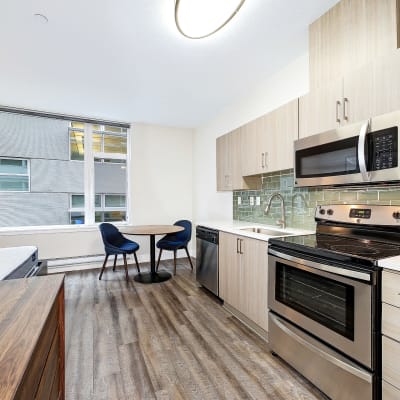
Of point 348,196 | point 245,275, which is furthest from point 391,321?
point 245,275

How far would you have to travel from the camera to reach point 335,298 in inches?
57.6

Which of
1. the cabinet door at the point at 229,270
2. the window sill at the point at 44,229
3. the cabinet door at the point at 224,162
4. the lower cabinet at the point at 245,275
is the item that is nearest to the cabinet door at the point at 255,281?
the lower cabinet at the point at 245,275

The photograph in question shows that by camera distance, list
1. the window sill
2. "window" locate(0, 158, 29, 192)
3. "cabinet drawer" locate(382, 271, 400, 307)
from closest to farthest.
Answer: "cabinet drawer" locate(382, 271, 400, 307)
the window sill
"window" locate(0, 158, 29, 192)

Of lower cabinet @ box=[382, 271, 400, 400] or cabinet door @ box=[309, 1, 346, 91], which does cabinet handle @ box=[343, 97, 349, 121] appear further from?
lower cabinet @ box=[382, 271, 400, 400]

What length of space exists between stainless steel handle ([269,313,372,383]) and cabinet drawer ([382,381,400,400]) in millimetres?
61

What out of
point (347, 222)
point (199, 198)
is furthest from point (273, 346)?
point (199, 198)

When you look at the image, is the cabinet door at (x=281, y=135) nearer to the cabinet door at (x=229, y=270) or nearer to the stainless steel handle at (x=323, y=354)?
the cabinet door at (x=229, y=270)

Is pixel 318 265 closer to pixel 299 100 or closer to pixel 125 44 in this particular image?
pixel 299 100

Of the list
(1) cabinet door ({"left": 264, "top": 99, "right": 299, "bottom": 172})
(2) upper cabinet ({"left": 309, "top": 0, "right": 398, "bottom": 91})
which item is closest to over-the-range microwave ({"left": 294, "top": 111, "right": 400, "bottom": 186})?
(1) cabinet door ({"left": 264, "top": 99, "right": 299, "bottom": 172})

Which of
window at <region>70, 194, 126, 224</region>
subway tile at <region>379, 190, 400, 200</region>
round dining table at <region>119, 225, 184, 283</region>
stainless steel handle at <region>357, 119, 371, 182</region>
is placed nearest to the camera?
stainless steel handle at <region>357, 119, 371, 182</region>

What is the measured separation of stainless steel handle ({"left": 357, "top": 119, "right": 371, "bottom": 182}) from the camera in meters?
1.54

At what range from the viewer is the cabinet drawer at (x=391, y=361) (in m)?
1.18

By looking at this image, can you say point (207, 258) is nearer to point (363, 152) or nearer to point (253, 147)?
point (253, 147)

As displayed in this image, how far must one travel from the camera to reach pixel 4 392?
505 mm
